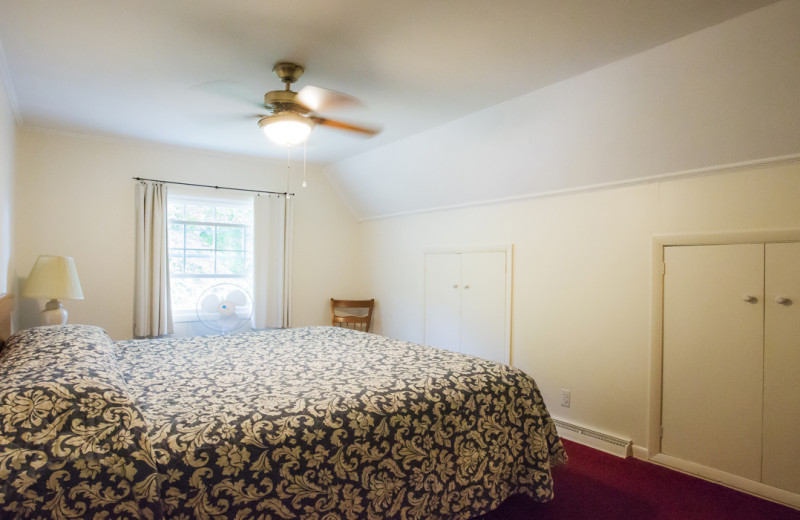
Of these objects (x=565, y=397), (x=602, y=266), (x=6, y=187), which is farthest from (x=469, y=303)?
(x=6, y=187)

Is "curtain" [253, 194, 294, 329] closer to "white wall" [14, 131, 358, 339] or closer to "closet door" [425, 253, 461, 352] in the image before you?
"white wall" [14, 131, 358, 339]

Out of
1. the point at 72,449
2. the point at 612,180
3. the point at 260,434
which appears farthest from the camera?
the point at 612,180

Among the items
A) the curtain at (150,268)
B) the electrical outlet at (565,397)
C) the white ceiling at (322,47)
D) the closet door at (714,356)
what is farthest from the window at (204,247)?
the closet door at (714,356)

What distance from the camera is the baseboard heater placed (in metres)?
2.77

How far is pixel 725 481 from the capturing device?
2406 millimetres

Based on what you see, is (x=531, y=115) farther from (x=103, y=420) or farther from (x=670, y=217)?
(x=103, y=420)

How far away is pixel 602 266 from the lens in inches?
117

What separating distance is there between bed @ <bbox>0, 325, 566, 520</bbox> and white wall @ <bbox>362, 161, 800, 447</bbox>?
990mm

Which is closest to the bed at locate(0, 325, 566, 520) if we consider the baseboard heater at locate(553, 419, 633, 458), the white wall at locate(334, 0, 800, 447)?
the baseboard heater at locate(553, 419, 633, 458)

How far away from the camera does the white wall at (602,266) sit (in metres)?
2.42

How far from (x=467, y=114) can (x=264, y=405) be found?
8.07ft

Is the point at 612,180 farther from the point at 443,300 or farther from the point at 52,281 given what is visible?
the point at 52,281

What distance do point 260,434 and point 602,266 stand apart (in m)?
2.47

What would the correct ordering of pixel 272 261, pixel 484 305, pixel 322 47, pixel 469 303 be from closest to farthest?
1. pixel 322 47
2. pixel 484 305
3. pixel 469 303
4. pixel 272 261
